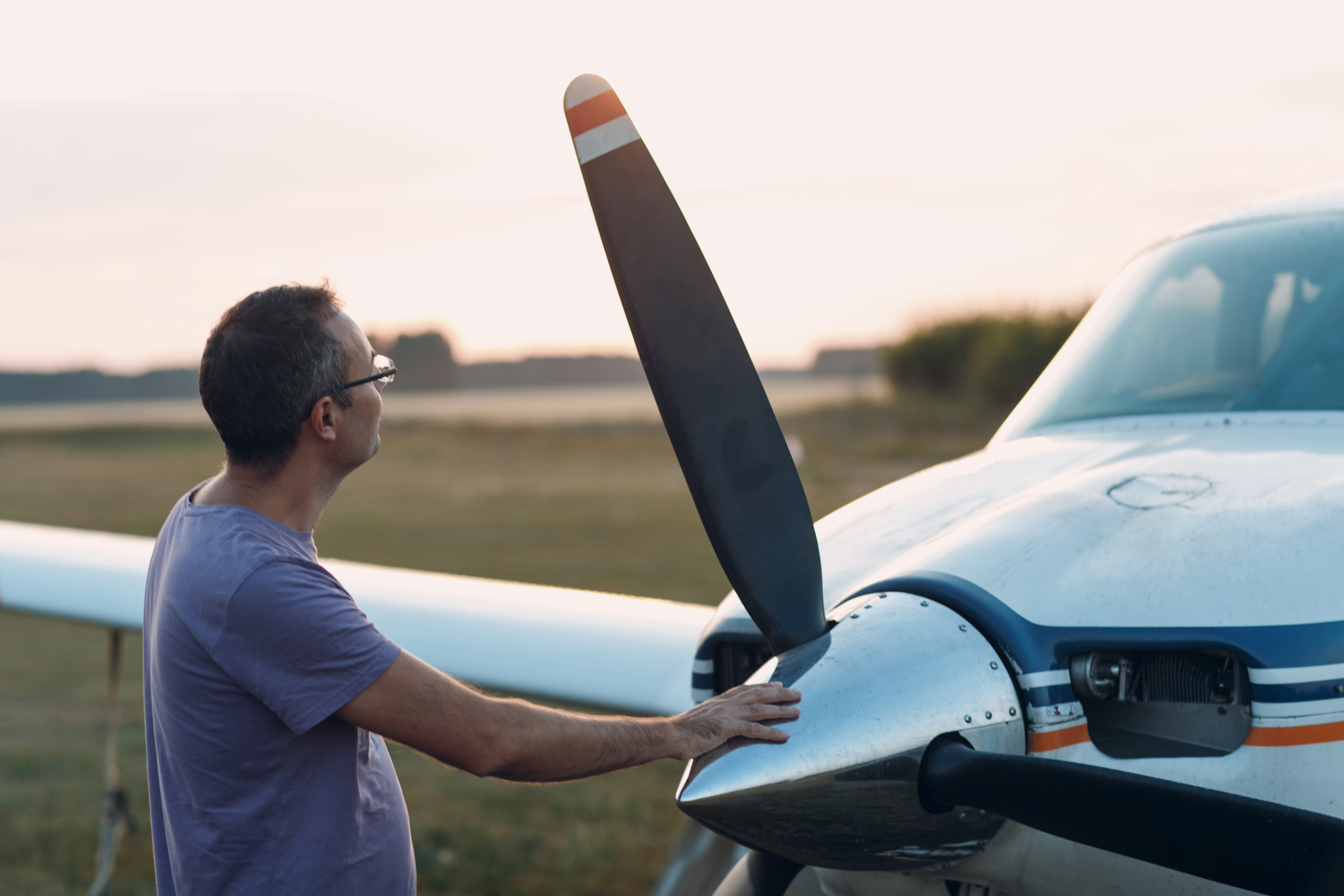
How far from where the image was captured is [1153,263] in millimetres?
3262

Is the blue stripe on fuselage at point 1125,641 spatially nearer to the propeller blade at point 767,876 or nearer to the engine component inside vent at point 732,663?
the engine component inside vent at point 732,663

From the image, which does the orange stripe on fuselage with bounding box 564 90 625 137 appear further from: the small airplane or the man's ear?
the man's ear

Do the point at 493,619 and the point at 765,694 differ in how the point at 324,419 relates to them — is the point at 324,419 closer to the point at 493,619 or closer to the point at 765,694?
the point at 765,694

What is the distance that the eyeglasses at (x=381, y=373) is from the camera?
203 centimetres

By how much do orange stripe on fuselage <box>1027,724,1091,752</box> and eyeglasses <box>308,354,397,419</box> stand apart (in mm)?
1317

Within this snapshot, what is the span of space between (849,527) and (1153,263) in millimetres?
1553

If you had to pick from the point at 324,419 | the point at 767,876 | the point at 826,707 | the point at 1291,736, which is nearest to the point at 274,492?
the point at 324,419

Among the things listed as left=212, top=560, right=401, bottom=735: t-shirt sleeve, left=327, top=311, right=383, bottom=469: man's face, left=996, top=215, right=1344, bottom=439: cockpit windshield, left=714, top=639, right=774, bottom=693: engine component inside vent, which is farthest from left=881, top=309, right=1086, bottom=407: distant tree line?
left=212, top=560, right=401, bottom=735: t-shirt sleeve

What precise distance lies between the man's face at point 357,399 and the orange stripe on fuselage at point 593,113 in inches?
21.7

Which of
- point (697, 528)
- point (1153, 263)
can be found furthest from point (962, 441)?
point (1153, 263)

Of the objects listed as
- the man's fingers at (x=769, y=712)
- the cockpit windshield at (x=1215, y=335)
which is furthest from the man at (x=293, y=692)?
the cockpit windshield at (x=1215, y=335)

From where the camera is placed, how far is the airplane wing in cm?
397

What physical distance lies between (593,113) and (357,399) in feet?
2.23

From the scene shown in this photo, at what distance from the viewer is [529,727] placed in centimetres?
186
